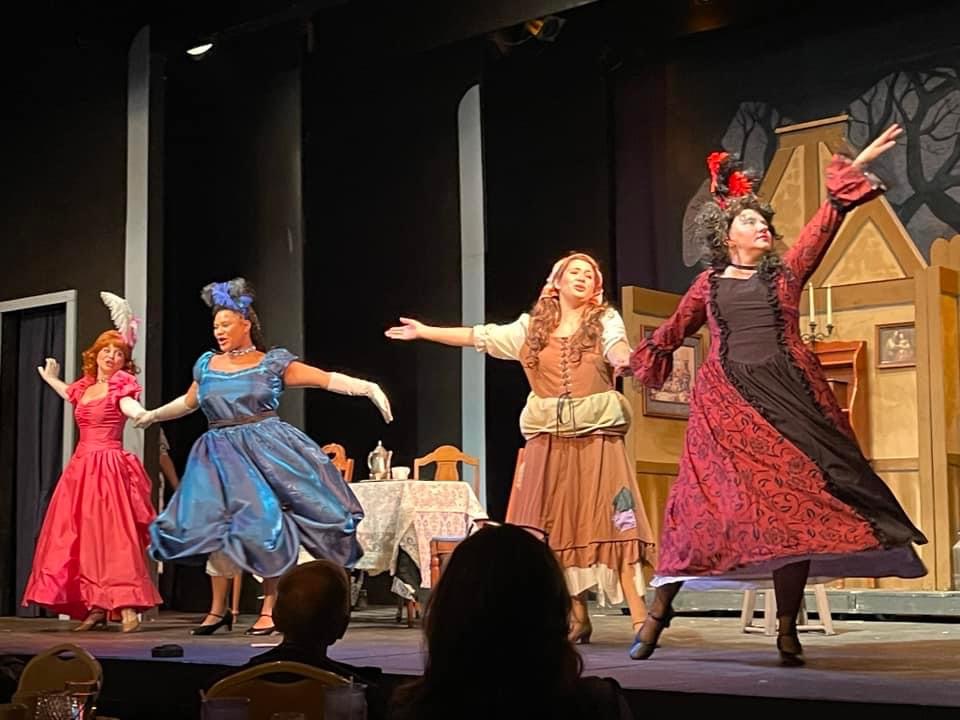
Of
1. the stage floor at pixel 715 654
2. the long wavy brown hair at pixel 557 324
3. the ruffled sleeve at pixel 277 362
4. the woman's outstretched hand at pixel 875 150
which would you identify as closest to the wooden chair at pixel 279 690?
the stage floor at pixel 715 654

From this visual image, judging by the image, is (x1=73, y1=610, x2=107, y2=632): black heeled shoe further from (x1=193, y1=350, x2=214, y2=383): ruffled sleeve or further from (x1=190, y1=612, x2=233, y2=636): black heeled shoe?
(x1=193, y1=350, x2=214, y2=383): ruffled sleeve

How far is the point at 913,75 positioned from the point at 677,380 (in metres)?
2.24

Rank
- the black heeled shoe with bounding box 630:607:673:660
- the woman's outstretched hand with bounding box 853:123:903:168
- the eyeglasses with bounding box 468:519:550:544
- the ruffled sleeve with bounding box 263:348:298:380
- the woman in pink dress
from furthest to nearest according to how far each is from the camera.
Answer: the woman in pink dress
the ruffled sleeve with bounding box 263:348:298:380
the black heeled shoe with bounding box 630:607:673:660
the woman's outstretched hand with bounding box 853:123:903:168
the eyeglasses with bounding box 468:519:550:544

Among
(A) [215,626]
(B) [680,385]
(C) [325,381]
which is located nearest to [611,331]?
(C) [325,381]

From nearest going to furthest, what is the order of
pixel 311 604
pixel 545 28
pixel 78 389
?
1. pixel 311 604
2. pixel 78 389
3. pixel 545 28

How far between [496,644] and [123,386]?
535 cm

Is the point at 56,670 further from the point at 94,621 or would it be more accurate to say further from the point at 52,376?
the point at 52,376

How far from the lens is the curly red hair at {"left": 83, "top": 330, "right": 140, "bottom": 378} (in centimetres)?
675

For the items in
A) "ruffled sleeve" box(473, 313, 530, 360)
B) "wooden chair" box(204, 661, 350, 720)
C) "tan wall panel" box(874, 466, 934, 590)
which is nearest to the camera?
"wooden chair" box(204, 661, 350, 720)

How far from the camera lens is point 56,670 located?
9.09 feet

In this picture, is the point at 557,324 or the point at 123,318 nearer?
the point at 557,324

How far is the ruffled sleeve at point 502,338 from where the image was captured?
5.33 m

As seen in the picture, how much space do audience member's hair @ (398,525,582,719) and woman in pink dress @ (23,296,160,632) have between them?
4995mm

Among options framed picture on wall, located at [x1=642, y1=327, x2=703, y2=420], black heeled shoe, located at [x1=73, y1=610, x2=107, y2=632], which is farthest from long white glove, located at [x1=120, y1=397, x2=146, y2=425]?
framed picture on wall, located at [x1=642, y1=327, x2=703, y2=420]
